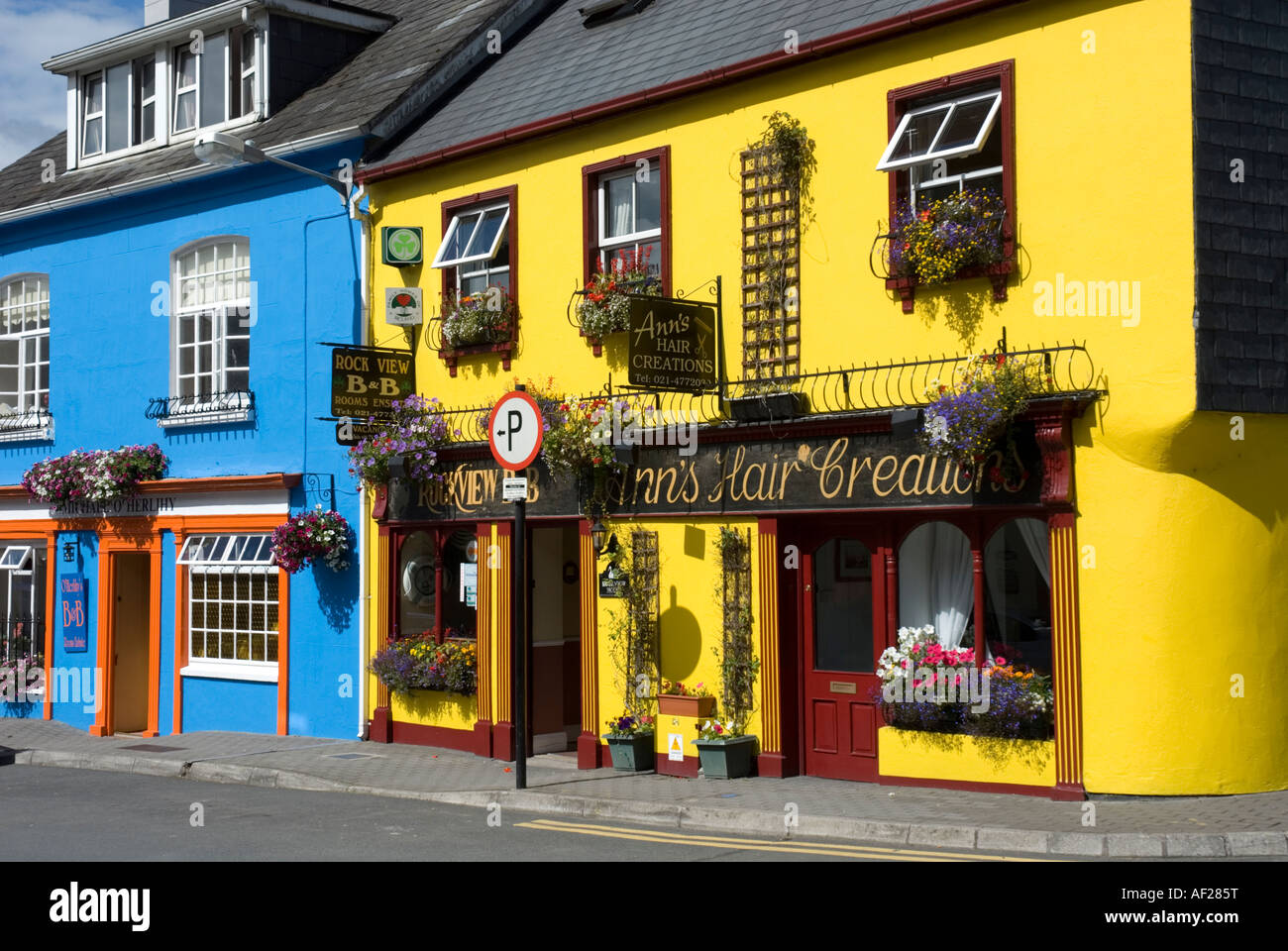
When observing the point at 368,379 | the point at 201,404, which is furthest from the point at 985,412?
the point at 201,404

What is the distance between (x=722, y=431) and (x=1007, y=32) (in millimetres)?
4240

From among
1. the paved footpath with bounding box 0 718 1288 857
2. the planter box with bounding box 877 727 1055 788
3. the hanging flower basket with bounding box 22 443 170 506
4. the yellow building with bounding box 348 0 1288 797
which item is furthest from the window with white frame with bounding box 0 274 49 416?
the planter box with bounding box 877 727 1055 788

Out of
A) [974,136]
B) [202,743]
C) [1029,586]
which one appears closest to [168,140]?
[202,743]

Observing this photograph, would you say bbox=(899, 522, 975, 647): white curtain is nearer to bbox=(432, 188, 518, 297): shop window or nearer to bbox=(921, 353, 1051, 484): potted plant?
bbox=(921, 353, 1051, 484): potted plant

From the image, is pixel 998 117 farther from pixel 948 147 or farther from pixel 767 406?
pixel 767 406

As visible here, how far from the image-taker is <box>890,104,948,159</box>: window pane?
Result: 12578 mm

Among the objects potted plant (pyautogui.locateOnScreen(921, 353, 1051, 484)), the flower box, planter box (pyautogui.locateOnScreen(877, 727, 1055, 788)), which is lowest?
planter box (pyautogui.locateOnScreen(877, 727, 1055, 788))

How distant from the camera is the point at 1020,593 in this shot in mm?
12219

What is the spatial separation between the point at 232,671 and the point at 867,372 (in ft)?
31.7

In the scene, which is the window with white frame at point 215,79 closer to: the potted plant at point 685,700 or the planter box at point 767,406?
the planter box at point 767,406

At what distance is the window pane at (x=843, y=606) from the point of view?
523 inches

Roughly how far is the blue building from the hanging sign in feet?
2.57

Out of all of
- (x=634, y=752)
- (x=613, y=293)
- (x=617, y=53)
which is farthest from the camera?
(x=617, y=53)
